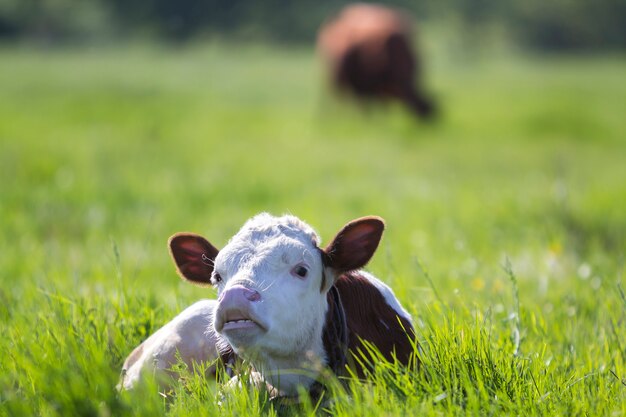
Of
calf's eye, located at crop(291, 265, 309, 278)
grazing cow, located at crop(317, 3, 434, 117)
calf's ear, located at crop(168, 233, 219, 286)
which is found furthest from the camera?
grazing cow, located at crop(317, 3, 434, 117)

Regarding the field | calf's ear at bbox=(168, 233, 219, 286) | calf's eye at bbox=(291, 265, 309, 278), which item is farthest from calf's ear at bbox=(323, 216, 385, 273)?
calf's ear at bbox=(168, 233, 219, 286)

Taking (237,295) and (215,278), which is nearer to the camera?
(237,295)

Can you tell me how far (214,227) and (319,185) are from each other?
2.66m

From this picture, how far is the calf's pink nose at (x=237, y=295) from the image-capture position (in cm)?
288

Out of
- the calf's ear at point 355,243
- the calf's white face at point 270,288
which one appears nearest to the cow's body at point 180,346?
the calf's white face at point 270,288

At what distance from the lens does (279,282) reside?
3064 mm

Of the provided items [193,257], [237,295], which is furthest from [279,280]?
[193,257]

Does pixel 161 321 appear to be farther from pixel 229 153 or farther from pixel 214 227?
pixel 229 153

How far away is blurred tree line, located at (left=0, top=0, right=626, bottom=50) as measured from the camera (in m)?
40.3

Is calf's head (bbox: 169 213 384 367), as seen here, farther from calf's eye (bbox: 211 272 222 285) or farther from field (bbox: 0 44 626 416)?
field (bbox: 0 44 626 416)

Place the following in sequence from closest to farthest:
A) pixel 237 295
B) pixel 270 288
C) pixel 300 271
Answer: pixel 237 295 → pixel 270 288 → pixel 300 271

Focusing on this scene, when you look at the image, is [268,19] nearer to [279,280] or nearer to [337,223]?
[337,223]

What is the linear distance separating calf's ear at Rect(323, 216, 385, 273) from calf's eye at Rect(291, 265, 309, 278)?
0.50 ft

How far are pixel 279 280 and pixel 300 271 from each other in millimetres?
112
